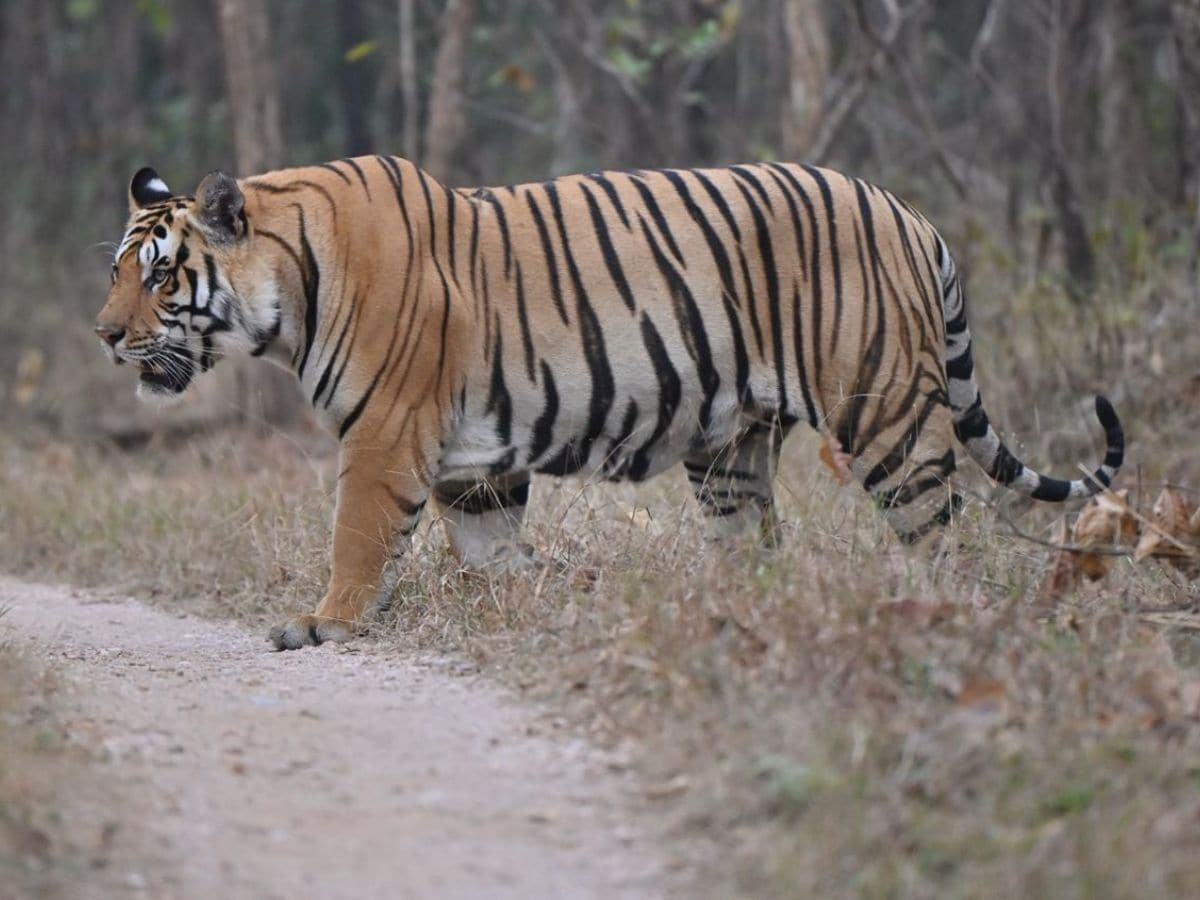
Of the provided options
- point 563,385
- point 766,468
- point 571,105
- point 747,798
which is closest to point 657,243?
point 563,385

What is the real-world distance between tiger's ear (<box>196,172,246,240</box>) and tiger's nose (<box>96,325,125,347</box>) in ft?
1.45

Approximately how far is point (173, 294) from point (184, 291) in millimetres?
41

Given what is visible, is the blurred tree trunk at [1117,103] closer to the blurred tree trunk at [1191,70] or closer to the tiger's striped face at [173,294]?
the blurred tree trunk at [1191,70]

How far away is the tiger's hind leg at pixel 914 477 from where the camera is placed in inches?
215

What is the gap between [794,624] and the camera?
406cm

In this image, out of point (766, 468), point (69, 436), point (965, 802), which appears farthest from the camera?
point (69, 436)

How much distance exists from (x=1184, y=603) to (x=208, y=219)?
127 inches

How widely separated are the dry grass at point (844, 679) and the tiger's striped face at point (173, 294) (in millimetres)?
984

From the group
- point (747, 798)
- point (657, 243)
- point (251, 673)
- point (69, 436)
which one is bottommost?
point (69, 436)

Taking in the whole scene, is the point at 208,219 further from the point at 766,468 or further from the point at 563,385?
the point at 766,468

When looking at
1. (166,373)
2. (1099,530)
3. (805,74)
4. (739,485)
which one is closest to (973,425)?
(739,485)

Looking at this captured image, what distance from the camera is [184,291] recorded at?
544cm

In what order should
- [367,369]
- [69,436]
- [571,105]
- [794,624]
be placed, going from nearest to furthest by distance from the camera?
[794,624] < [367,369] < [69,436] < [571,105]

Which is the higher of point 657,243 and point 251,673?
point 657,243
